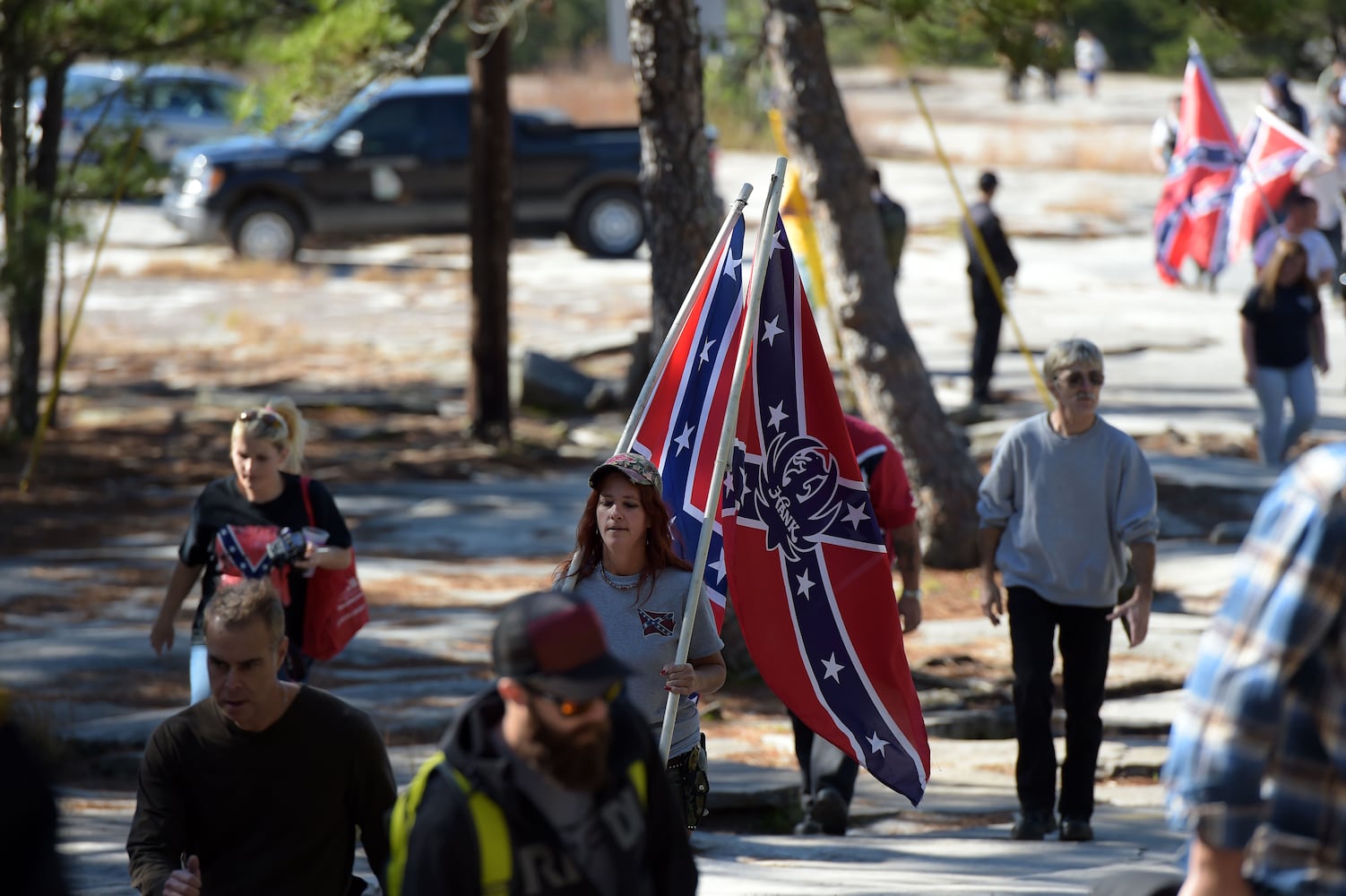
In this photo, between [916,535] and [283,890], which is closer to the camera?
[283,890]

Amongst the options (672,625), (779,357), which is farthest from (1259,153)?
(672,625)

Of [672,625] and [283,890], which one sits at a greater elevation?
[672,625]

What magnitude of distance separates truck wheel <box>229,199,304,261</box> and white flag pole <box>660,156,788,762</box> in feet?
61.8

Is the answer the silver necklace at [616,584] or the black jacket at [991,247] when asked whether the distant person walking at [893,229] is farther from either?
the silver necklace at [616,584]

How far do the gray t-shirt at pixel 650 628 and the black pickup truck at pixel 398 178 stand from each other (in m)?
18.8

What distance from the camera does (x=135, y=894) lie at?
210 inches

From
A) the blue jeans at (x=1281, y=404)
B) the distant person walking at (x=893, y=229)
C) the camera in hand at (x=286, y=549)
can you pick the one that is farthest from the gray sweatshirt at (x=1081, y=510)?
the distant person walking at (x=893, y=229)

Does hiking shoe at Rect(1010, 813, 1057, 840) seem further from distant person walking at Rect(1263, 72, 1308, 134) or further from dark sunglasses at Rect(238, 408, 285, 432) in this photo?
distant person walking at Rect(1263, 72, 1308, 134)

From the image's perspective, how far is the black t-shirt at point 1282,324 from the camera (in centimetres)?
1109

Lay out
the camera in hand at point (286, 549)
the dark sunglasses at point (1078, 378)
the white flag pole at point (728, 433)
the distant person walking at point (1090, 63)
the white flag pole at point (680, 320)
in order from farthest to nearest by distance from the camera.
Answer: the distant person walking at point (1090, 63)
the dark sunglasses at point (1078, 378)
the camera in hand at point (286, 549)
the white flag pole at point (680, 320)
the white flag pole at point (728, 433)

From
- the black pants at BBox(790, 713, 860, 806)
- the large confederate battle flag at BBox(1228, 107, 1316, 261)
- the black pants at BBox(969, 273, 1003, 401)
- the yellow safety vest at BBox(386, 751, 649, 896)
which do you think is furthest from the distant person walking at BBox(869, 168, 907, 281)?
the yellow safety vest at BBox(386, 751, 649, 896)

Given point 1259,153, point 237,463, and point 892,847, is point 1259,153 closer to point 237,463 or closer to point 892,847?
point 892,847

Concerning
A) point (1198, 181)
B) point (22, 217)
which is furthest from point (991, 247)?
point (22, 217)

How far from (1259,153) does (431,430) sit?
7560 millimetres
